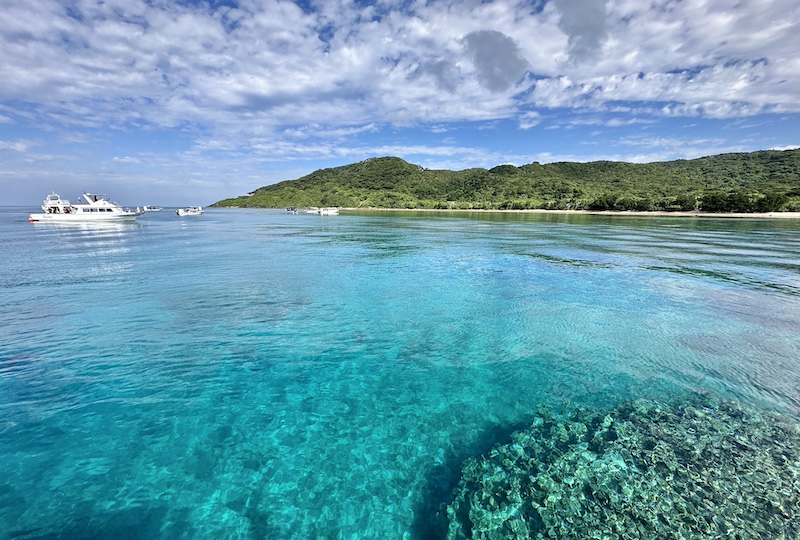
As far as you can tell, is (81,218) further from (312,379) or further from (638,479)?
(638,479)

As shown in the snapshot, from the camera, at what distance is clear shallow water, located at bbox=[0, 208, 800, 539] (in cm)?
709

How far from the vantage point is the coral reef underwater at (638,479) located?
636cm

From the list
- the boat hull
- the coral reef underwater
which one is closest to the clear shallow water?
the coral reef underwater

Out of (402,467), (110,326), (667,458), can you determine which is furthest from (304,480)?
(110,326)

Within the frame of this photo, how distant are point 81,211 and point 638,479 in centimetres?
12607

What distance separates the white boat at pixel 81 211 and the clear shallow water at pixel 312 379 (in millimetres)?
84388

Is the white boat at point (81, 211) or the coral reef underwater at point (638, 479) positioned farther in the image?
the white boat at point (81, 211)

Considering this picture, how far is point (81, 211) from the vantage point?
93062 millimetres

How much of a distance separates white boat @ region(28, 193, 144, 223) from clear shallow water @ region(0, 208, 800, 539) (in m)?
Answer: 84.4

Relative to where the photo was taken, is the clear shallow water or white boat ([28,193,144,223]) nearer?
the clear shallow water

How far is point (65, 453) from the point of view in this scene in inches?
324

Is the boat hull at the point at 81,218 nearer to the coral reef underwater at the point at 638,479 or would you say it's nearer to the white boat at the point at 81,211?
the white boat at the point at 81,211

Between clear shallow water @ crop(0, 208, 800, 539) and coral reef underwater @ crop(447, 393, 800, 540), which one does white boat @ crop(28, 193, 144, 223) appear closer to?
clear shallow water @ crop(0, 208, 800, 539)

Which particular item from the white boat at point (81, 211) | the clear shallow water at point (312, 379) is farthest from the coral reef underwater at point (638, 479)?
the white boat at point (81, 211)
